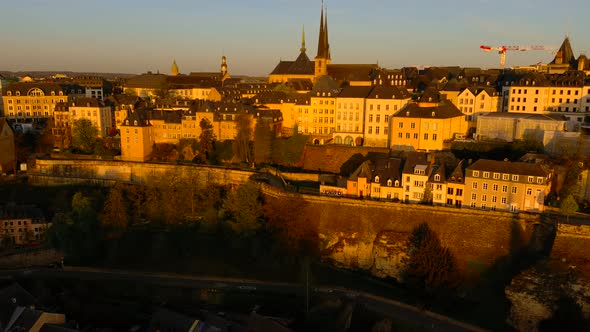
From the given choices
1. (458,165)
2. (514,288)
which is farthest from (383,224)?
(514,288)

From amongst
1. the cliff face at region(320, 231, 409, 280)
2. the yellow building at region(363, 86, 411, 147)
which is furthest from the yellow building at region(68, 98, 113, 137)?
the cliff face at region(320, 231, 409, 280)

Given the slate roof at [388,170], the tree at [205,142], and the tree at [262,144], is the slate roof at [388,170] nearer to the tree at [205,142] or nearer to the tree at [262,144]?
the tree at [262,144]

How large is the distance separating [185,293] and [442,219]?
18461mm

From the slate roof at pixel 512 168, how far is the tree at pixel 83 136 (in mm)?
40543

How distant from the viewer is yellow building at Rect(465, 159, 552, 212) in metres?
33.5

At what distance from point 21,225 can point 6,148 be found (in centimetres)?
1630

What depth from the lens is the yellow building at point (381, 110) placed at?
164ft

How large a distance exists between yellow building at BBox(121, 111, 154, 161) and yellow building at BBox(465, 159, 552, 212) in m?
32.9

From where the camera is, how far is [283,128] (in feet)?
185

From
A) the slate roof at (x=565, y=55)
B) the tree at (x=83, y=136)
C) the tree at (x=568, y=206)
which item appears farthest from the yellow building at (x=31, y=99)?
the slate roof at (x=565, y=55)

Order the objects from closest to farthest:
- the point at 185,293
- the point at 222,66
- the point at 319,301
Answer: the point at 319,301
the point at 185,293
the point at 222,66

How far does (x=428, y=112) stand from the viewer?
1795 inches

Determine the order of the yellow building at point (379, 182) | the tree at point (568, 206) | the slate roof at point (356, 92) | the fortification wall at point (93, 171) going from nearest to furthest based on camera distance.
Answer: the tree at point (568, 206) → the yellow building at point (379, 182) → the fortification wall at point (93, 171) → the slate roof at point (356, 92)

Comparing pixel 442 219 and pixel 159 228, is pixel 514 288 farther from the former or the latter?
pixel 159 228
